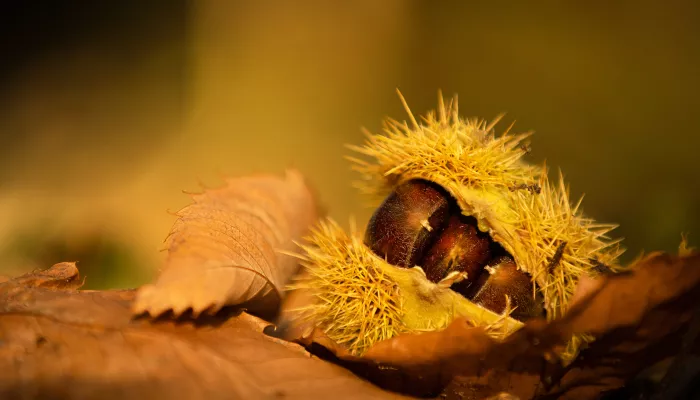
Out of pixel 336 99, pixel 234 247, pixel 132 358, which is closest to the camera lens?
pixel 132 358

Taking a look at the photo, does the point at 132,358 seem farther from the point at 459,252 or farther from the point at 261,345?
the point at 459,252

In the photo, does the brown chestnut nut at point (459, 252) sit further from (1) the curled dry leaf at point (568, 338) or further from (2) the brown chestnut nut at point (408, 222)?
(1) the curled dry leaf at point (568, 338)

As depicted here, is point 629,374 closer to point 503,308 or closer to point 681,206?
point 503,308

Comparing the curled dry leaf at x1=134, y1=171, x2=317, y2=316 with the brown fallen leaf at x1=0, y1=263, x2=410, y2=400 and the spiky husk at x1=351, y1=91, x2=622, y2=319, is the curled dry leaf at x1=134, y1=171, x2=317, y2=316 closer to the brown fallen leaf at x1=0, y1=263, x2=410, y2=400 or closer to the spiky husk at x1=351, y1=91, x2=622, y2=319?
the brown fallen leaf at x1=0, y1=263, x2=410, y2=400

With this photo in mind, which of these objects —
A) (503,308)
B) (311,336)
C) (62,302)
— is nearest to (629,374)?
(503,308)

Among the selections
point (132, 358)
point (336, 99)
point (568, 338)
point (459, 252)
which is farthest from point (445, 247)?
point (336, 99)

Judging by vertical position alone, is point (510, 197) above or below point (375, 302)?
above
